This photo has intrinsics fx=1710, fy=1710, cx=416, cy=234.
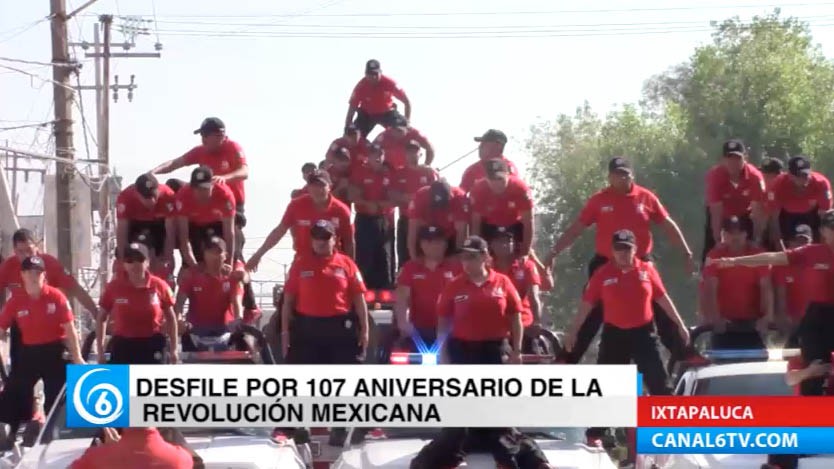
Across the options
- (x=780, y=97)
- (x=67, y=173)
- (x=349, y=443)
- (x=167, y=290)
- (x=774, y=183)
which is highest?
(x=780, y=97)

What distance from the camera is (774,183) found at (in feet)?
52.3

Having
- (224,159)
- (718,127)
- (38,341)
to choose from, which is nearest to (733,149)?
(224,159)

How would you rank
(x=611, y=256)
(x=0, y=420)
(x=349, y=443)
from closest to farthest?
(x=349, y=443)
(x=0, y=420)
(x=611, y=256)

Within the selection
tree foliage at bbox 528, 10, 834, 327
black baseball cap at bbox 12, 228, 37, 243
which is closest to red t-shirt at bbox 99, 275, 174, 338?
black baseball cap at bbox 12, 228, 37, 243

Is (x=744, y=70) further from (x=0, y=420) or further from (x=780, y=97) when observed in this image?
(x=0, y=420)

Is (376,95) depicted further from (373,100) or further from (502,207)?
(502,207)

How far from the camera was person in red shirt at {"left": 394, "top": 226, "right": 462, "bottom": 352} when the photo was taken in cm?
1389

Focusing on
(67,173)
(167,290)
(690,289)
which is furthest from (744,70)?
(167,290)

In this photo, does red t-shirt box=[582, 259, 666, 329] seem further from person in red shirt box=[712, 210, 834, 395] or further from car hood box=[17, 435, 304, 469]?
car hood box=[17, 435, 304, 469]

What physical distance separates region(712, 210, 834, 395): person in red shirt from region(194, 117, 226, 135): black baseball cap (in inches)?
239

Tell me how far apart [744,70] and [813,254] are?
3873 centimetres

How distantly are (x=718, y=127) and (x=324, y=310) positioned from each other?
1493 inches

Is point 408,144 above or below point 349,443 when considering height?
above

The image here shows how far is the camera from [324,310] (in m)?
13.9
